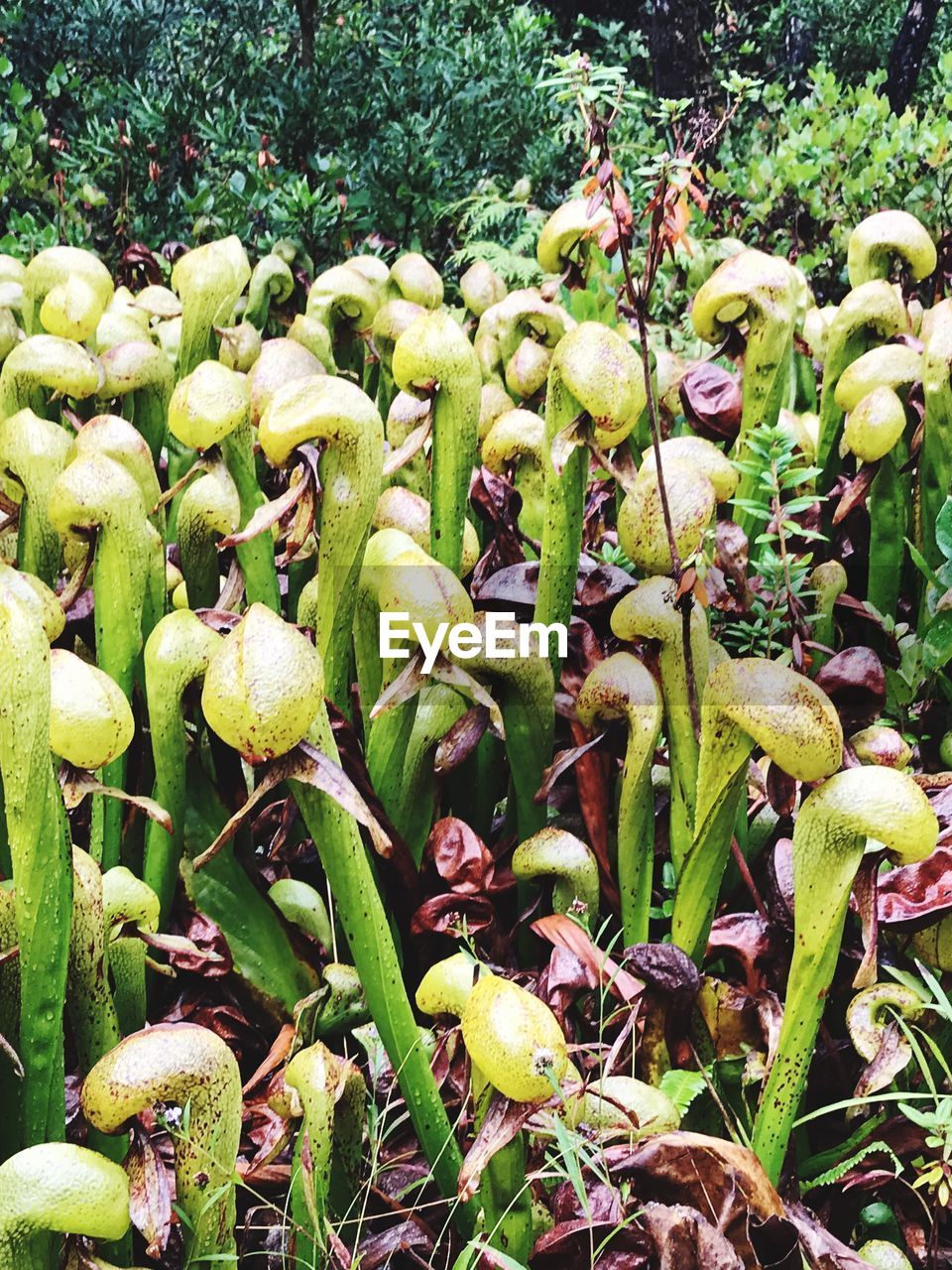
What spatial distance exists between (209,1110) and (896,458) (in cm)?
99

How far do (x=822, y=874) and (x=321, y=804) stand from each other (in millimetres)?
350

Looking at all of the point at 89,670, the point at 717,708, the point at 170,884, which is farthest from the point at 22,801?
the point at 717,708

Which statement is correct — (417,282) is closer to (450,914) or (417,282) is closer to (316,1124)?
(450,914)

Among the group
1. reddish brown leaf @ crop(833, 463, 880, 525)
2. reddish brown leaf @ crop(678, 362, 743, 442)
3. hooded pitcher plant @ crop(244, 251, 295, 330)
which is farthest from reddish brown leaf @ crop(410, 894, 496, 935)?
hooded pitcher plant @ crop(244, 251, 295, 330)

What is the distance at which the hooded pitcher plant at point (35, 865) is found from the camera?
66 centimetres

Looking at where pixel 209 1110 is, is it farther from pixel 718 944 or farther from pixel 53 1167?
pixel 718 944

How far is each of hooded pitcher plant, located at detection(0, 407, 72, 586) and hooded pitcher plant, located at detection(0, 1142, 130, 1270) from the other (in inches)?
26.2

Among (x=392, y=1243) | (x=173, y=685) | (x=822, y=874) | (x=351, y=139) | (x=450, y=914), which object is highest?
(x=351, y=139)

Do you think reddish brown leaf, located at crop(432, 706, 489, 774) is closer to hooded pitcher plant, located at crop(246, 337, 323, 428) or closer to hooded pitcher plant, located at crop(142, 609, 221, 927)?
hooded pitcher plant, located at crop(142, 609, 221, 927)

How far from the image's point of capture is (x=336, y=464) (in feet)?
3.11

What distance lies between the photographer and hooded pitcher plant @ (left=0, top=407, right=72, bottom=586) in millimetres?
1132

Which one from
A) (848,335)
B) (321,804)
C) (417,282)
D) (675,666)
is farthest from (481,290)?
(321,804)

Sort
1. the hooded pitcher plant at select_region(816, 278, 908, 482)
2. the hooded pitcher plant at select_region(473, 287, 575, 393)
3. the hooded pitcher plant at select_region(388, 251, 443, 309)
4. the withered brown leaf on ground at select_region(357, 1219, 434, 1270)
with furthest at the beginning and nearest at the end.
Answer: the hooded pitcher plant at select_region(388, 251, 443, 309), the hooded pitcher plant at select_region(473, 287, 575, 393), the hooded pitcher plant at select_region(816, 278, 908, 482), the withered brown leaf on ground at select_region(357, 1219, 434, 1270)

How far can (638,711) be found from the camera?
3.19 feet
